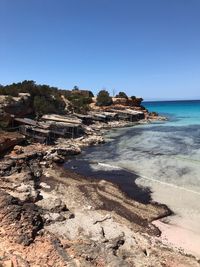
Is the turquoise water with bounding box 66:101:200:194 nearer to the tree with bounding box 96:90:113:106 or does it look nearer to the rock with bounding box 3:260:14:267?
the rock with bounding box 3:260:14:267

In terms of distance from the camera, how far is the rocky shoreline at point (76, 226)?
11.2m

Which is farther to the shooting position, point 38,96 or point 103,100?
point 103,100

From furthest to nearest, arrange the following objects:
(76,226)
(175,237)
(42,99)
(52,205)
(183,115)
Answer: (183,115) < (42,99) < (52,205) < (175,237) < (76,226)

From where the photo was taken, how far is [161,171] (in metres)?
27.8

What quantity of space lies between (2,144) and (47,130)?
9.83 meters

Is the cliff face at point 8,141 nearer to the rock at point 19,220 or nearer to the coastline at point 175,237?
the rock at point 19,220

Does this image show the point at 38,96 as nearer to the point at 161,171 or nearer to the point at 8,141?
the point at 8,141

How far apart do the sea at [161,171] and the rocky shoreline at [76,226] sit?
111cm

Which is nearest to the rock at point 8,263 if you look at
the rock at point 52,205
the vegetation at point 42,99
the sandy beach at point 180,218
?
the rock at point 52,205

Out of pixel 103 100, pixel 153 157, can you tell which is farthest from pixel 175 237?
pixel 103 100

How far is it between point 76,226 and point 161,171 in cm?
1506

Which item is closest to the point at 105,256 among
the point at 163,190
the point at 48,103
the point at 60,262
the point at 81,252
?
the point at 81,252

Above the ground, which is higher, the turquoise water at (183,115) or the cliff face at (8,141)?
the cliff face at (8,141)

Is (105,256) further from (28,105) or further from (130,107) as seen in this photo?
(130,107)
